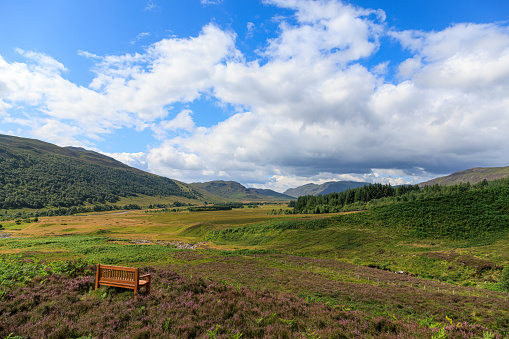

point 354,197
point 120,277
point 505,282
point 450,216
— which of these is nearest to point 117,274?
point 120,277

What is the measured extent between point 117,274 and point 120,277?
1.00 feet

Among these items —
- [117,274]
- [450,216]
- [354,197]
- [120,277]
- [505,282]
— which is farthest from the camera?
[354,197]

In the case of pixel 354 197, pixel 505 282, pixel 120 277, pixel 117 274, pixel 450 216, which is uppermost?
pixel 354 197

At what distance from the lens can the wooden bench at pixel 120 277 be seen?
1148cm

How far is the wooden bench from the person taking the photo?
37.7ft

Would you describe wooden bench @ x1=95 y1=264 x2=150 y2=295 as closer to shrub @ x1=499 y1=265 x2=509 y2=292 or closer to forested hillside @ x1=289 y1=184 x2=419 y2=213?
shrub @ x1=499 y1=265 x2=509 y2=292

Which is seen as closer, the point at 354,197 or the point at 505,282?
the point at 505,282

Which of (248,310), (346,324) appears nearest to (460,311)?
(346,324)

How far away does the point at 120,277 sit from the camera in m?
12.0

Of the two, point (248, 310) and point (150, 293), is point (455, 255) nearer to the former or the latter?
point (248, 310)

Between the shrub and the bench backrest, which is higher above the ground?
the bench backrest

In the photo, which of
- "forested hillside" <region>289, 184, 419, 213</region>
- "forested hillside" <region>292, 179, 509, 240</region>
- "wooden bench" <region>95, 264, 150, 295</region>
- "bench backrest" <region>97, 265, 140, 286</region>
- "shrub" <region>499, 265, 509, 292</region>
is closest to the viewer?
"wooden bench" <region>95, 264, 150, 295</region>

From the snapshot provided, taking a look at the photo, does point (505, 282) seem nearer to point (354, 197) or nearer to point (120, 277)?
point (120, 277)

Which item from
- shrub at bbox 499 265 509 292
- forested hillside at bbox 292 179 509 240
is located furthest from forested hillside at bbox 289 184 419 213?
shrub at bbox 499 265 509 292
